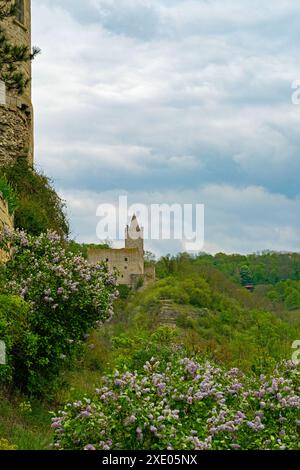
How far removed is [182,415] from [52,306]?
4005 mm

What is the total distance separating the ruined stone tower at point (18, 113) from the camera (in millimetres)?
20344

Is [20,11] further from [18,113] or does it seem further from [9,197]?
[9,197]

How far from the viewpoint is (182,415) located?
8055mm

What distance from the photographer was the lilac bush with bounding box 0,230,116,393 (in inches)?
458

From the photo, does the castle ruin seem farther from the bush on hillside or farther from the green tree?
the bush on hillside

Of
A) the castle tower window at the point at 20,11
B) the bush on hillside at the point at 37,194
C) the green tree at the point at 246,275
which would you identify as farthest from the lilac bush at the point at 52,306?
the green tree at the point at 246,275

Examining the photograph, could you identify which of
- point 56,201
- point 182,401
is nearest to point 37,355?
point 182,401

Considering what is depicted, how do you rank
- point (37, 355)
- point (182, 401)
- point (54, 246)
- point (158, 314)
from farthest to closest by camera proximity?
1. point (158, 314)
2. point (54, 246)
3. point (37, 355)
4. point (182, 401)

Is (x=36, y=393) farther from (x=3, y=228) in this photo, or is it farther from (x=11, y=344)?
(x=3, y=228)

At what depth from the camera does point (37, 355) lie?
464 inches

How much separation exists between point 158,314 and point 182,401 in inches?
2316

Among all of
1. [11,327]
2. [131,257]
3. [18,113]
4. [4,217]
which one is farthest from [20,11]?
[131,257]

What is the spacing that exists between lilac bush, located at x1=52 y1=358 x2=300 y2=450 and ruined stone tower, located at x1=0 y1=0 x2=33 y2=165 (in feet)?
42.5

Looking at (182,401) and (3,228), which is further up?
(3,228)
